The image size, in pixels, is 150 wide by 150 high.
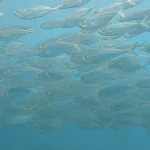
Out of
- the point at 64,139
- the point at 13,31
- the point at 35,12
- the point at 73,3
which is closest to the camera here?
the point at 73,3

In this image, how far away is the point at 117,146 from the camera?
76.1ft

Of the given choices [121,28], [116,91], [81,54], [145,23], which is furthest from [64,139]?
[145,23]

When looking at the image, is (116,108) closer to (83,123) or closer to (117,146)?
(83,123)

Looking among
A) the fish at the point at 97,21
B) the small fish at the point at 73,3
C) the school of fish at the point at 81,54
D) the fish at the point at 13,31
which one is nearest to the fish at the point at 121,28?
the school of fish at the point at 81,54

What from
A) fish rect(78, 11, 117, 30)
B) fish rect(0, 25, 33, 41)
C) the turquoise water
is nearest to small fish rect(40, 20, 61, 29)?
fish rect(0, 25, 33, 41)

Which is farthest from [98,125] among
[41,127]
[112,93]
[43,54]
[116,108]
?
[43,54]

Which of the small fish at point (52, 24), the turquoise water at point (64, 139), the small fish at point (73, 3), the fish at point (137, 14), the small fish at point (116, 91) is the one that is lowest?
the turquoise water at point (64, 139)

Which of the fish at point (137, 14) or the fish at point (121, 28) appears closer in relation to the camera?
the fish at point (137, 14)

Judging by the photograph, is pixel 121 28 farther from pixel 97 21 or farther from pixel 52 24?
pixel 52 24

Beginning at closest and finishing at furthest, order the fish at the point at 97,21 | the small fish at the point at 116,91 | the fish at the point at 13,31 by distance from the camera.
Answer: the fish at the point at 97,21
the fish at the point at 13,31
the small fish at the point at 116,91

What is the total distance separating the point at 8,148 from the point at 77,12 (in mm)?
15328

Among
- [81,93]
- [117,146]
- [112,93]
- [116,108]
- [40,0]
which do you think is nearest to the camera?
[112,93]

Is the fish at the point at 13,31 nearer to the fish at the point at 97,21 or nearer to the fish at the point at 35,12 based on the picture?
the fish at the point at 35,12

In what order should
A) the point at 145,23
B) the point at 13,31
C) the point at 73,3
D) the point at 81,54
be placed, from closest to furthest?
the point at 73,3
the point at 145,23
the point at 81,54
the point at 13,31
